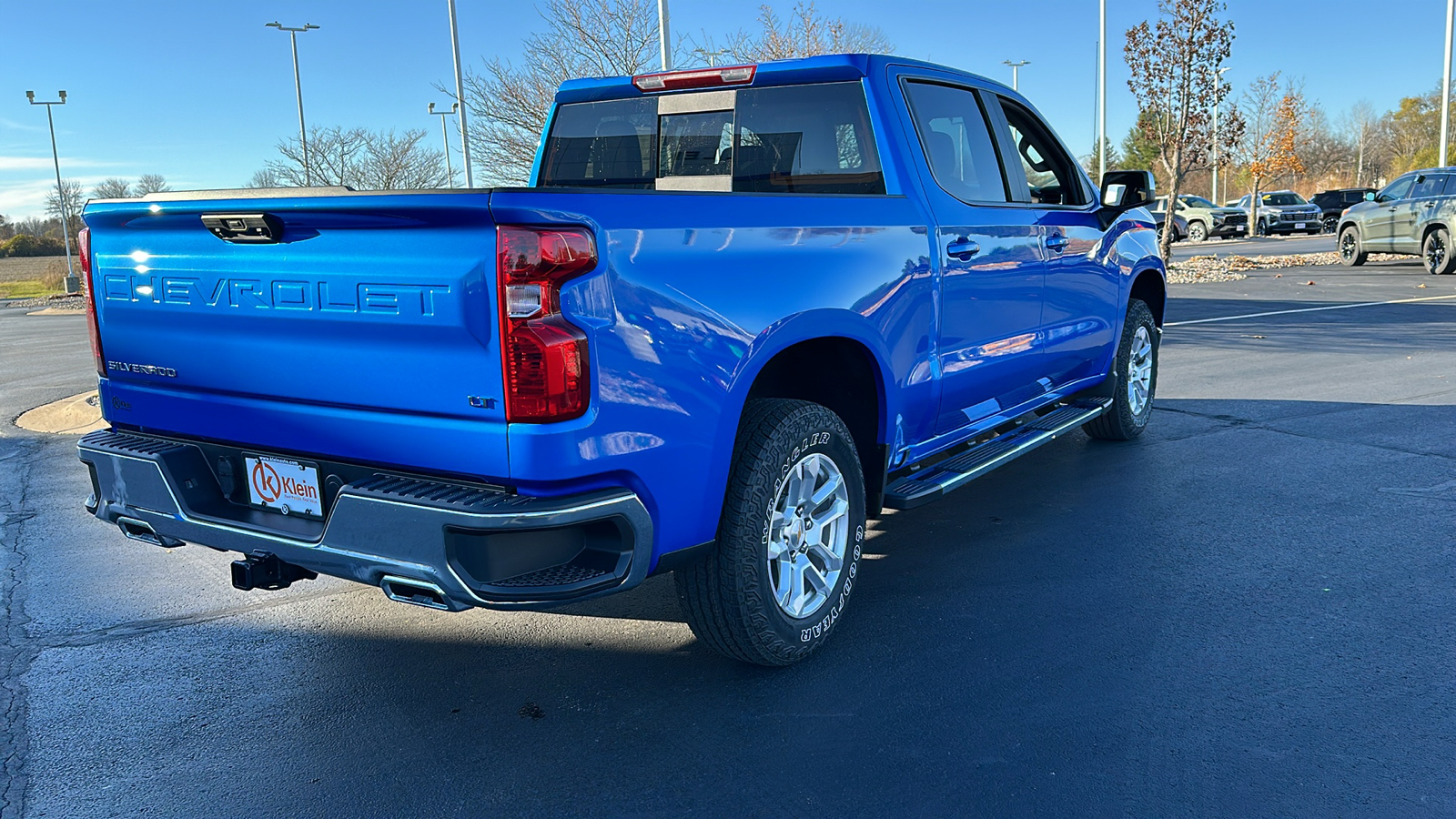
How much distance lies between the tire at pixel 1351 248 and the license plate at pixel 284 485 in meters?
23.4

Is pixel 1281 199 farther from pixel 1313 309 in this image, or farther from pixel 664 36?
pixel 664 36

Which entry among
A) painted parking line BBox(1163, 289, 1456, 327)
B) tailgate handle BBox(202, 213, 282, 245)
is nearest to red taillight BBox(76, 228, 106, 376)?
tailgate handle BBox(202, 213, 282, 245)

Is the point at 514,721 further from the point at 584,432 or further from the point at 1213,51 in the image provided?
the point at 1213,51

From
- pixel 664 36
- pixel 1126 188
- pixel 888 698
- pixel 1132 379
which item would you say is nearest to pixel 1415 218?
pixel 664 36

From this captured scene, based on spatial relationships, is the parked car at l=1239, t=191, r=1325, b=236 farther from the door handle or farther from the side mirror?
the door handle

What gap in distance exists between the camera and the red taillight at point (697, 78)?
4.71 m

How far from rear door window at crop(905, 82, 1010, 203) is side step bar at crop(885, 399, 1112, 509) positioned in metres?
1.11

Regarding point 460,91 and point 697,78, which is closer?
point 697,78

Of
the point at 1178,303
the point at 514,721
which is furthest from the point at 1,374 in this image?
the point at 1178,303

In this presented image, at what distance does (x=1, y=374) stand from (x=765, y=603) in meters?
13.2

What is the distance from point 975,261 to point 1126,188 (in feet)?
6.11

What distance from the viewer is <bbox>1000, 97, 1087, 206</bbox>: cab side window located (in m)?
5.46

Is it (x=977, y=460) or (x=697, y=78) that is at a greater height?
(x=697, y=78)

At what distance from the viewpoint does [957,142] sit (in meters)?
4.83
